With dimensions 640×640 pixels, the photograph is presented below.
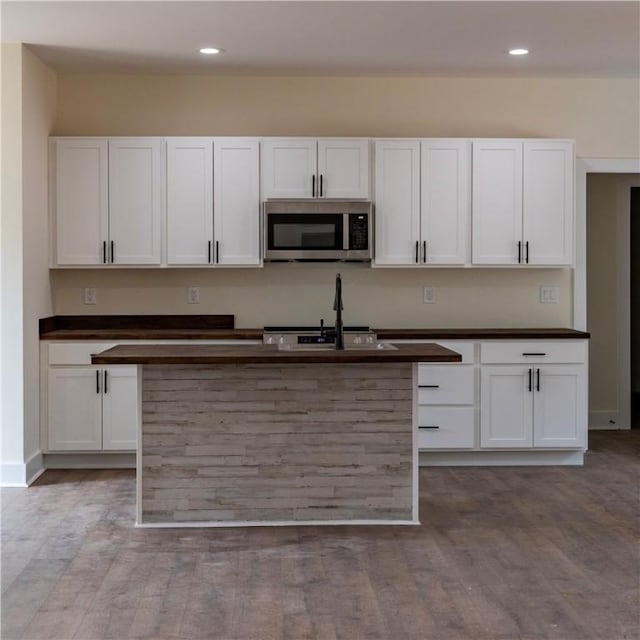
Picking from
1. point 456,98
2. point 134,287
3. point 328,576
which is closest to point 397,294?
point 456,98

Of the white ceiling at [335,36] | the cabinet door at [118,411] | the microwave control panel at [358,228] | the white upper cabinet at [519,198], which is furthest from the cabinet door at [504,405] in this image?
the cabinet door at [118,411]

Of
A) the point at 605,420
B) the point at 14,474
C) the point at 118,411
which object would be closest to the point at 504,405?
the point at 605,420

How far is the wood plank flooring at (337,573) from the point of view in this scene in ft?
10.0

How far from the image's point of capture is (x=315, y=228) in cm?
562

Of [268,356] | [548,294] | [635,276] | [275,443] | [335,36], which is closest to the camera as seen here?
[268,356]

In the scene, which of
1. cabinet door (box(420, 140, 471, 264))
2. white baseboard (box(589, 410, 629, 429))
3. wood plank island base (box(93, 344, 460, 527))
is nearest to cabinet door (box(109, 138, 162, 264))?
wood plank island base (box(93, 344, 460, 527))

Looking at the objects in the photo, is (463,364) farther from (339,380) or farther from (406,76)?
(406,76)

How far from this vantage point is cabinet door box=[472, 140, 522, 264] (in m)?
5.71

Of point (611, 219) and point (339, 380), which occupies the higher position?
point (611, 219)

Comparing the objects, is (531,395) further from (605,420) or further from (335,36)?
(335,36)

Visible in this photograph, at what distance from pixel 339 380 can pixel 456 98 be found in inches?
105

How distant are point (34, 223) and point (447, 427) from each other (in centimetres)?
288

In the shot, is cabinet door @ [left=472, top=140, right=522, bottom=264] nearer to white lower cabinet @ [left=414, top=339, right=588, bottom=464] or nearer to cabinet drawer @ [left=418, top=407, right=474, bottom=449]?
white lower cabinet @ [left=414, top=339, right=588, bottom=464]

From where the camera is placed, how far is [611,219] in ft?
22.6
